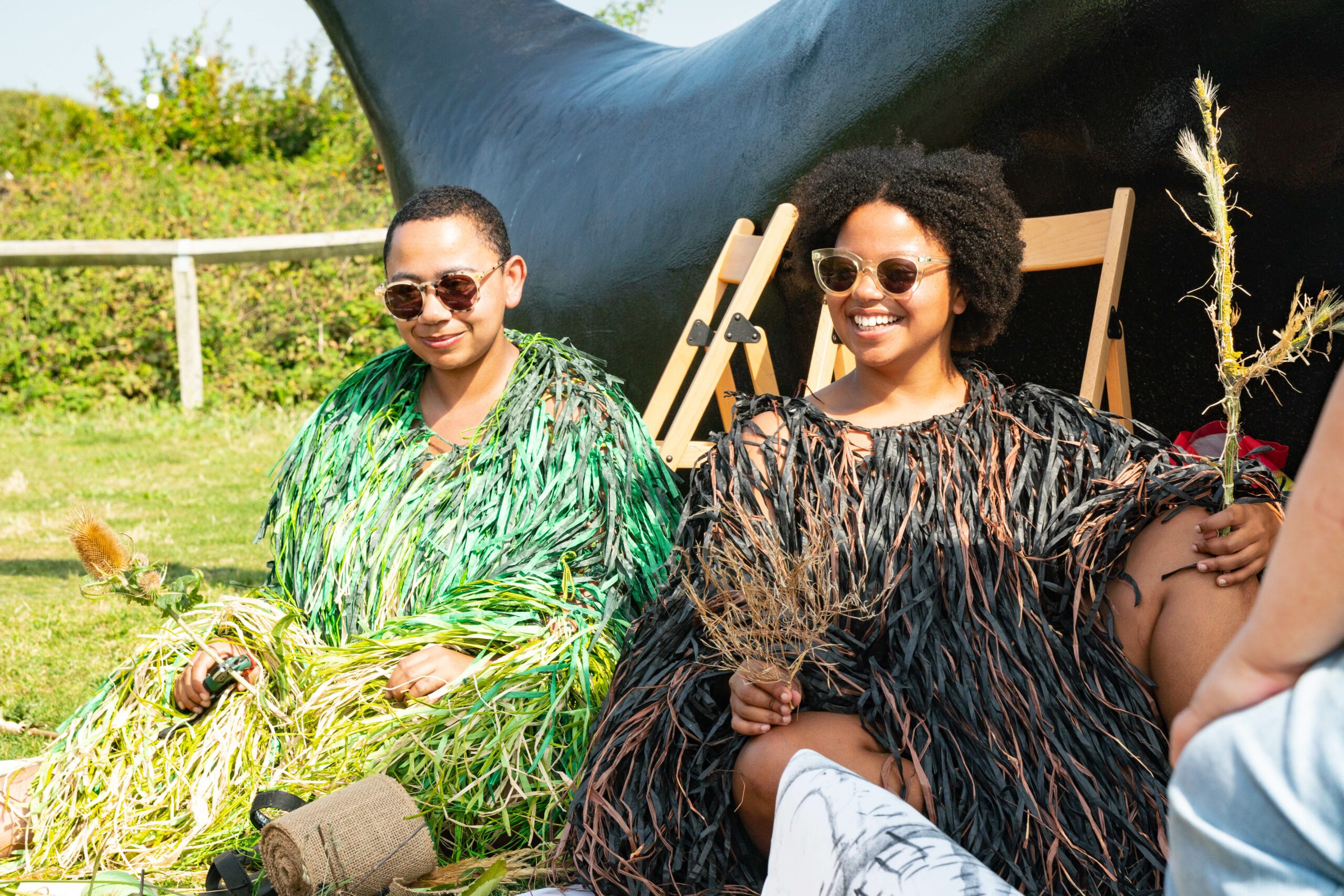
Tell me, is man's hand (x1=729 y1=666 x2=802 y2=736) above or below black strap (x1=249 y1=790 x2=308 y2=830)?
above

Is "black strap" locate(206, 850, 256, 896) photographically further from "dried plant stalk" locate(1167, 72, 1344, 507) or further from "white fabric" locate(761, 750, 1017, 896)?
"dried plant stalk" locate(1167, 72, 1344, 507)

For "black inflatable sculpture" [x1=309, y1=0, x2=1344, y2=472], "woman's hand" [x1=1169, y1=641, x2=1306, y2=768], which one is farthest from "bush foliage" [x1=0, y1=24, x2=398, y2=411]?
"woman's hand" [x1=1169, y1=641, x2=1306, y2=768]

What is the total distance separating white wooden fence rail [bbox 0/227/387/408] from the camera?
8.19m

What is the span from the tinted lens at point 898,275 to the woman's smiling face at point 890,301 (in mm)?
11

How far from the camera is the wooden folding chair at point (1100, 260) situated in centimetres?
265

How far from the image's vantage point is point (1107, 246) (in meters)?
2.67

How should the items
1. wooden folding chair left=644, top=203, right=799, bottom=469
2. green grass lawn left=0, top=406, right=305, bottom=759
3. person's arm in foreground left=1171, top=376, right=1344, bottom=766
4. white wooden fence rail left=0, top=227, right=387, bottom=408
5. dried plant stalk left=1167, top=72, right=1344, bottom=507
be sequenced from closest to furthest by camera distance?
person's arm in foreground left=1171, top=376, right=1344, bottom=766, dried plant stalk left=1167, top=72, right=1344, bottom=507, wooden folding chair left=644, top=203, right=799, bottom=469, green grass lawn left=0, top=406, right=305, bottom=759, white wooden fence rail left=0, top=227, right=387, bottom=408

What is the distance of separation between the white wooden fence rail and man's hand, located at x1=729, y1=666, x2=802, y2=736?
6.75 metres

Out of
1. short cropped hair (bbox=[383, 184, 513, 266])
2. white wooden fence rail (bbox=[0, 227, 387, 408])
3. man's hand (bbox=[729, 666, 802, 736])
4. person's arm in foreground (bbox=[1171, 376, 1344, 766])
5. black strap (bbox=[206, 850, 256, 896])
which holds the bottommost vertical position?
black strap (bbox=[206, 850, 256, 896])

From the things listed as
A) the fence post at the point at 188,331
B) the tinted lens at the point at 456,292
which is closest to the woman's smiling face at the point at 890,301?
the tinted lens at the point at 456,292

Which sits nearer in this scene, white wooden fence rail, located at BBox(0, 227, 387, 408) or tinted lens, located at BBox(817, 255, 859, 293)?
tinted lens, located at BBox(817, 255, 859, 293)

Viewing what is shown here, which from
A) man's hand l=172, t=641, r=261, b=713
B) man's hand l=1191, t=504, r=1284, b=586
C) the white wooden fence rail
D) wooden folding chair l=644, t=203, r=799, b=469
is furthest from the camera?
the white wooden fence rail

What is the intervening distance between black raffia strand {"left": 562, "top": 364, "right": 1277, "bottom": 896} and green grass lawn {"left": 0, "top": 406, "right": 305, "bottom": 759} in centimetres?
120

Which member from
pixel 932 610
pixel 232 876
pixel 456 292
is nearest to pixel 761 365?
pixel 456 292
